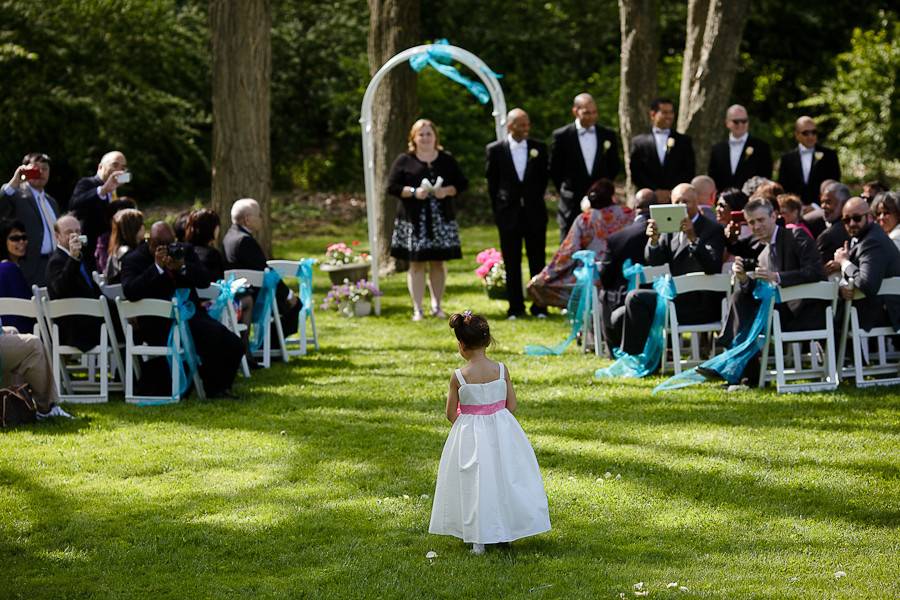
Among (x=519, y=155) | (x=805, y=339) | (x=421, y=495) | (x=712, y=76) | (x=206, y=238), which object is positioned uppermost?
(x=712, y=76)

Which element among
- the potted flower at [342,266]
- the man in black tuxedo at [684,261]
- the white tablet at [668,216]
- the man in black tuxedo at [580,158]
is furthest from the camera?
the potted flower at [342,266]

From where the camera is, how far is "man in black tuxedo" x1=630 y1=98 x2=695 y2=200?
41.6 ft

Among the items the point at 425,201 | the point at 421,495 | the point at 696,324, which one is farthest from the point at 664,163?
the point at 421,495

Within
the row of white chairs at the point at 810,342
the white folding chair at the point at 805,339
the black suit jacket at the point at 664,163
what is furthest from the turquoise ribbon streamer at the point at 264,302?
the white folding chair at the point at 805,339

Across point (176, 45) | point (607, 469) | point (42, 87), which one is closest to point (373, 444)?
point (607, 469)

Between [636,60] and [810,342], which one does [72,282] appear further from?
[636,60]

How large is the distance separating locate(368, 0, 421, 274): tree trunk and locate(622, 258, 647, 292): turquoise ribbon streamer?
5888 millimetres

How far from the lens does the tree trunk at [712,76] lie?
48.8ft

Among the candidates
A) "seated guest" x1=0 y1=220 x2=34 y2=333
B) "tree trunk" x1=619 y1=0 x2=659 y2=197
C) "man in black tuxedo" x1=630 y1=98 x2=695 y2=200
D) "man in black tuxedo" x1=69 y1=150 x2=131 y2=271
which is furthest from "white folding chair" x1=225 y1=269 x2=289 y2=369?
"tree trunk" x1=619 y1=0 x2=659 y2=197

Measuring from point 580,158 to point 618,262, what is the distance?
2.64 metres

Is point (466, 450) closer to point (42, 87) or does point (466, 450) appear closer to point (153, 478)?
point (153, 478)

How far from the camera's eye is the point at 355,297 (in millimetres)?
13891

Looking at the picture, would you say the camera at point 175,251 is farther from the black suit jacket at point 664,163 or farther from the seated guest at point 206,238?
the black suit jacket at point 664,163

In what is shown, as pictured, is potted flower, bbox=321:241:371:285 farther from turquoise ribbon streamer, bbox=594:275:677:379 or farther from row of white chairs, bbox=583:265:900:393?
row of white chairs, bbox=583:265:900:393
